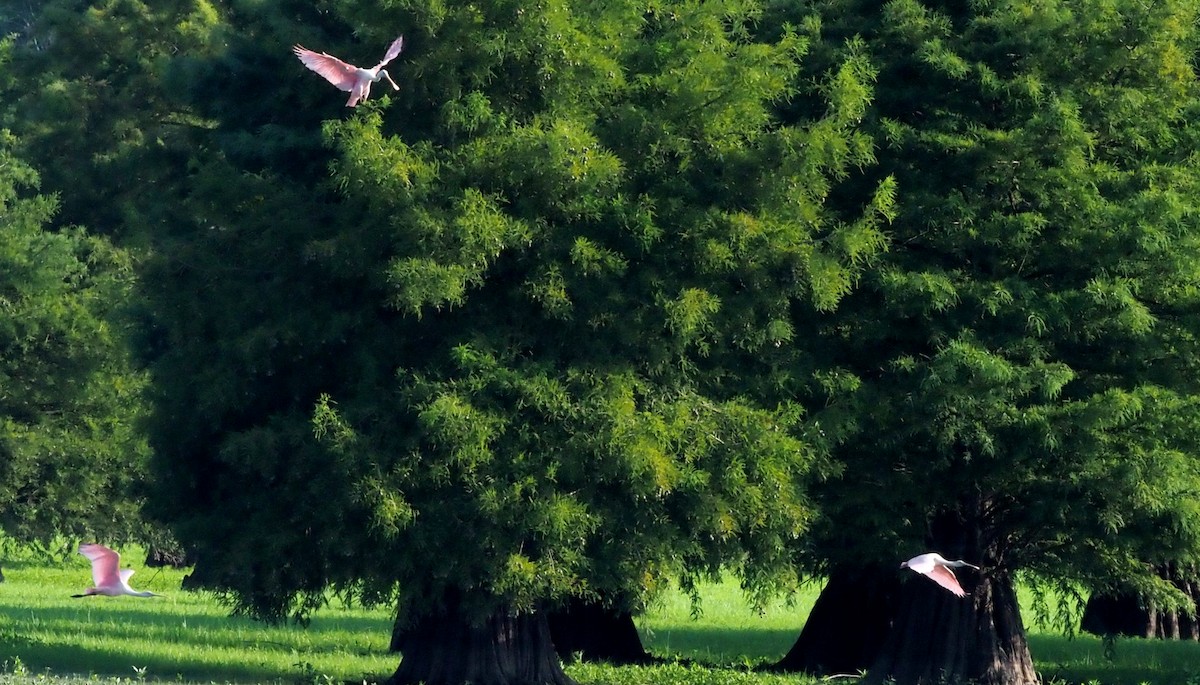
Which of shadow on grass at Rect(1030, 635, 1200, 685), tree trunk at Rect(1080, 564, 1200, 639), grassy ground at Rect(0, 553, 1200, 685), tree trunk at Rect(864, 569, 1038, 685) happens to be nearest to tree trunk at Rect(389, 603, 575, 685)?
grassy ground at Rect(0, 553, 1200, 685)

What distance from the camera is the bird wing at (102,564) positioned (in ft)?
37.4

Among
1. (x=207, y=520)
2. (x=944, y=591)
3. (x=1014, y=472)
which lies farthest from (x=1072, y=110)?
(x=207, y=520)

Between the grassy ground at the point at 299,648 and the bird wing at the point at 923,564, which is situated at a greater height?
the bird wing at the point at 923,564

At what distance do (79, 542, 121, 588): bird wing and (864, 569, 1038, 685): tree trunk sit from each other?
414 inches

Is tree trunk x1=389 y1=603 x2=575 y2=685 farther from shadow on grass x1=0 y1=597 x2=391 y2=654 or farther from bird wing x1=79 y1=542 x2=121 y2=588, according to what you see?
bird wing x1=79 y1=542 x2=121 y2=588

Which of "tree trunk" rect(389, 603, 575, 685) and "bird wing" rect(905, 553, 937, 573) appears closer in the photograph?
"bird wing" rect(905, 553, 937, 573)

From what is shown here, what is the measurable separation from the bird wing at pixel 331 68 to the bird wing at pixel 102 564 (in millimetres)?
4207

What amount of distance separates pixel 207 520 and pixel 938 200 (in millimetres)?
8752

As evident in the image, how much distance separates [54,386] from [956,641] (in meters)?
17.1

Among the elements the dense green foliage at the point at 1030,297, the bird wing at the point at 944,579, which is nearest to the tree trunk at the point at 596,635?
the dense green foliage at the point at 1030,297

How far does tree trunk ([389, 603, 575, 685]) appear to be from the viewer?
17734 millimetres

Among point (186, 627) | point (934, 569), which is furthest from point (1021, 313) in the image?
point (186, 627)

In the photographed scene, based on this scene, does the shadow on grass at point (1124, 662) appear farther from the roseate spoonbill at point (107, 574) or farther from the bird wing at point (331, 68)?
the roseate spoonbill at point (107, 574)

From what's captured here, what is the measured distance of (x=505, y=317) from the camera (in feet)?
55.2
